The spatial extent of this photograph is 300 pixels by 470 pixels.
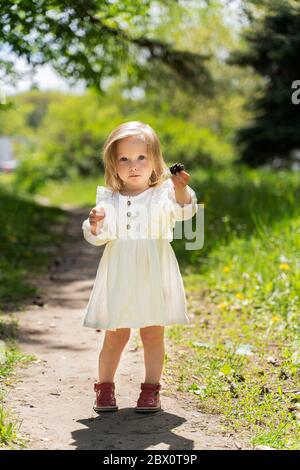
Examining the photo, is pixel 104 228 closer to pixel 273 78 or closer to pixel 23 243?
pixel 23 243

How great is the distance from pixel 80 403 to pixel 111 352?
34cm

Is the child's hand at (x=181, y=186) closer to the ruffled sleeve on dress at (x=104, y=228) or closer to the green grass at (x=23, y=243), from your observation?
the ruffled sleeve on dress at (x=104, y=228)

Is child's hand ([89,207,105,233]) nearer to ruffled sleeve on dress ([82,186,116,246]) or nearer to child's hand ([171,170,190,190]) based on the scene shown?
ruffled sleeve on dress ([82,186,116,246])

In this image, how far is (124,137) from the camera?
3.59m

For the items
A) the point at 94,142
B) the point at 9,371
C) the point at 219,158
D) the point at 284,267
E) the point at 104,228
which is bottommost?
the point at 9,371

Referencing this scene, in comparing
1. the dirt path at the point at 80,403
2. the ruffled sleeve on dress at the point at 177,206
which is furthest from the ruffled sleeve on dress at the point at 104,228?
the dirt path at the point at 80,403

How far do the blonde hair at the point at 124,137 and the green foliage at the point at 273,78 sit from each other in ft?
18.5

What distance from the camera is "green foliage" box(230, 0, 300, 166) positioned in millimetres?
9229

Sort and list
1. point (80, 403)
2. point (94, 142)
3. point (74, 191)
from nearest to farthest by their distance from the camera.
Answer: point (80, 403) < point (74, 191) < point (94, 142)

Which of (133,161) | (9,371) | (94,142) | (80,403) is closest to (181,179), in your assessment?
(133,161)

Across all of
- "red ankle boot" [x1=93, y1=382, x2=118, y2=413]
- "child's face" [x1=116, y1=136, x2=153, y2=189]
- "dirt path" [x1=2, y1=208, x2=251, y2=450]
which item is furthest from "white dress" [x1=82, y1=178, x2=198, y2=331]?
"dirt path" [x1=2, y1=208, x2=251, y2=450]

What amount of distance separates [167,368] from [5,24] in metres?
2.94

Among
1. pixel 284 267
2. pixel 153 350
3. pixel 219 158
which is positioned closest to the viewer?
pixel 153 350

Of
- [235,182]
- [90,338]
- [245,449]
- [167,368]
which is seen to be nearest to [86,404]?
[167,368]
